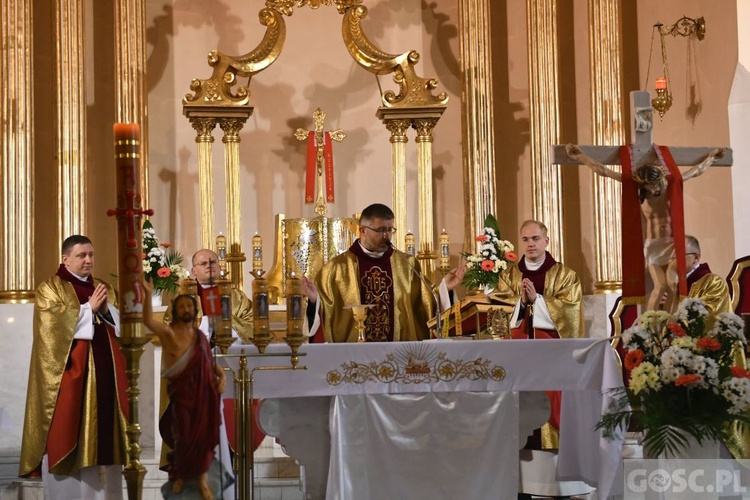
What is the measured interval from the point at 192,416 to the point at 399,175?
6.02 m

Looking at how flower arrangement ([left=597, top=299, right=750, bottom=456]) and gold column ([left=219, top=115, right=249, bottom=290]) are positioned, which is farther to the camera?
gold column ([left=219, top=115, right=249, bottom=290])

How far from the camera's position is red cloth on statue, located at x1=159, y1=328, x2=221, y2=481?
5457 mm

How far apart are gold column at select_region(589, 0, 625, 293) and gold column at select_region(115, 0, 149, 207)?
13.8ft

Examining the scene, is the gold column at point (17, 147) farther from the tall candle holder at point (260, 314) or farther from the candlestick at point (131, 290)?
the candlestick at point (131, 290)

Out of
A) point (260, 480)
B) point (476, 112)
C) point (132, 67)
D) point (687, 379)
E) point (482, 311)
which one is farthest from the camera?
point (476, 112)

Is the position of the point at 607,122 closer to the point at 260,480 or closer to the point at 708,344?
the point at 260,480

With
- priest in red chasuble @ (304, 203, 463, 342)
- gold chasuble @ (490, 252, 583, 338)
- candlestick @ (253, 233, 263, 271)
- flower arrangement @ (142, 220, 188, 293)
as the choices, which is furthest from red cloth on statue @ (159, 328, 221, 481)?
candlestick @ (253, 233, 263, 271)

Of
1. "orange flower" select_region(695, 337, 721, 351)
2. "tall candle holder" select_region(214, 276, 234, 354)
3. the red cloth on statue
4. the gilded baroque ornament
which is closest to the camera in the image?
the red cloth on statue

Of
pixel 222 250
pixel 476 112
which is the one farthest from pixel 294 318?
pixel 476 112

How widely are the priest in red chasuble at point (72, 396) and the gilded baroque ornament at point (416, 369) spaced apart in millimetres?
2085

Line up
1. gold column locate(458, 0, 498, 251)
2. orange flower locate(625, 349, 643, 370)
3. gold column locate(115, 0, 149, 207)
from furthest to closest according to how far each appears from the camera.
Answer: gold column locate(458, 0, 498, 251), gold column locate(115, 0, 149, 207), orange flower locate(625, 349, 643, 370)

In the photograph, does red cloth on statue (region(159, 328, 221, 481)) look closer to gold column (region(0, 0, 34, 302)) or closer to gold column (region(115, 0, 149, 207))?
gold column (region(0, 0, 34, 302))

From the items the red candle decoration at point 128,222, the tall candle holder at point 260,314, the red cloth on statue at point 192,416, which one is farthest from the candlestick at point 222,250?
the red candle decoration at point 128,222

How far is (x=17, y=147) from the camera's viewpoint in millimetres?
10703
